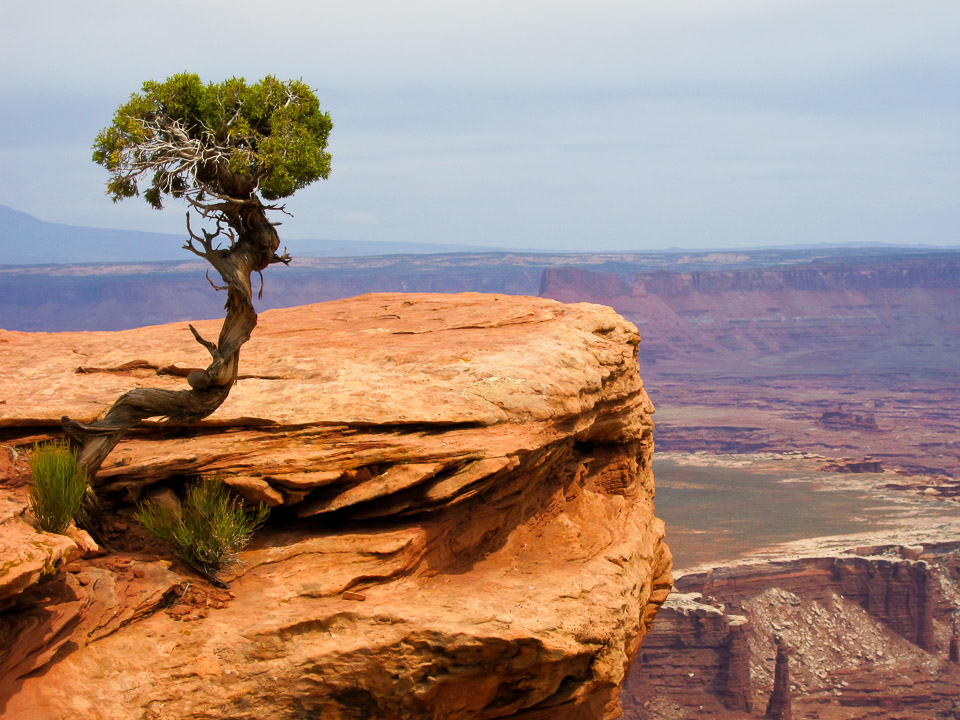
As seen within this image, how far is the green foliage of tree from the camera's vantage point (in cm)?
1135

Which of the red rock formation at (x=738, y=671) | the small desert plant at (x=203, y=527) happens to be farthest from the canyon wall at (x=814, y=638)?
the small desert plant at (x=203, y=527)

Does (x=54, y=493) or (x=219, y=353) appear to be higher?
(x=219, y=353)

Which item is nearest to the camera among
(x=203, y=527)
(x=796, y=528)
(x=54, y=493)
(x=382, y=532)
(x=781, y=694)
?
(x=54, y=493)

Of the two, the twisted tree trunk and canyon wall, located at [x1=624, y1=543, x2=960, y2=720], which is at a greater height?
the twisted tree trunk

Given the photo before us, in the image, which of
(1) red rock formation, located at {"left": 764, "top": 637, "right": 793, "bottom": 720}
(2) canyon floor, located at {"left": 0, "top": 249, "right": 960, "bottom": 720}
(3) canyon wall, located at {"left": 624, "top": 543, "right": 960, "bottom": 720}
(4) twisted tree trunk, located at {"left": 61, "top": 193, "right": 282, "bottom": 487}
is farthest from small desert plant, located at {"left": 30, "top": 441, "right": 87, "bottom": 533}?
(1) red rock formation, located at {"left": 764, "top": 637, "right": 793, "bottom": 720}

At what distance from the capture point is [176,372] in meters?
15.5

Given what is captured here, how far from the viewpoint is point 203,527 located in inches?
446

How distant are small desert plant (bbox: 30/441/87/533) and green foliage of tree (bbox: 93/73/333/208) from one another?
3228 millimetres

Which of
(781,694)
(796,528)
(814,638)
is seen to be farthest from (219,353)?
(796,528)

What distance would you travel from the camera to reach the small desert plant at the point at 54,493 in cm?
1059

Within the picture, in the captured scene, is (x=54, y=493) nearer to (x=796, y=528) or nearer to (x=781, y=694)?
(x=781, y=694)

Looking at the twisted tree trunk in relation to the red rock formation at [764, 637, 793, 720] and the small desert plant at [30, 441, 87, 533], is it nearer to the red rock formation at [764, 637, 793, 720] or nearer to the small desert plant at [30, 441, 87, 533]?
the small desert plant at [30, 441, 87, 533]

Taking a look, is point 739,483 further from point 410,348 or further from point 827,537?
point 410,348

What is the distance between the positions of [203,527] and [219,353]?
1.98 metres
